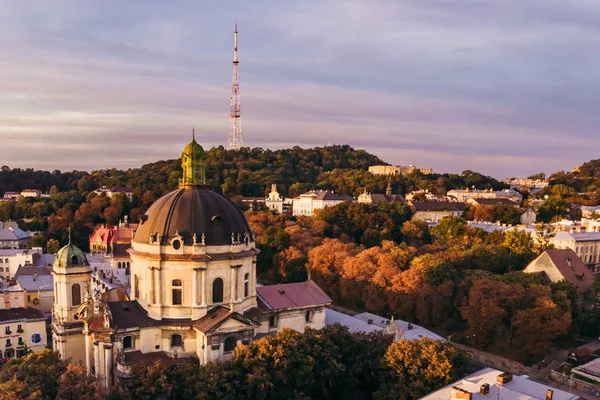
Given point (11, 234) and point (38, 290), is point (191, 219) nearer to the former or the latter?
point (38, 290)

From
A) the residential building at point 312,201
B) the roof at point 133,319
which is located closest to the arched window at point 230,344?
the roof at point 133,319

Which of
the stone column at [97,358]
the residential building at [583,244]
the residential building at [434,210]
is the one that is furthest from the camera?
the residential building at [434,210]

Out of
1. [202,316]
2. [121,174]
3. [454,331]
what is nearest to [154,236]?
[202,316]

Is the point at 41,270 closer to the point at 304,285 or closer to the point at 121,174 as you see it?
the point at 304,285

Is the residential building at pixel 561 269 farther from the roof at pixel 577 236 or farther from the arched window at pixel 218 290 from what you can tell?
the arched window at pixel 218 290

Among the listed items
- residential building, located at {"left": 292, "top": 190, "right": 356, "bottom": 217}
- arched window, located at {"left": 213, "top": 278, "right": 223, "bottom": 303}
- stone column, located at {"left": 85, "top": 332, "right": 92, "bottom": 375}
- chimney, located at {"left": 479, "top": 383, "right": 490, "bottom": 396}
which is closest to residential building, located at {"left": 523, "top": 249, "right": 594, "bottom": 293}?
chimney, located at {"left": 479, "top": 383, "right": 490, "bottom": 396}

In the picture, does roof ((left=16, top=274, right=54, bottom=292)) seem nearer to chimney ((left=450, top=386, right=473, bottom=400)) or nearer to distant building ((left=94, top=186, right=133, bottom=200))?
chimney ((left=450, top=386, right=473, bottom=400))
